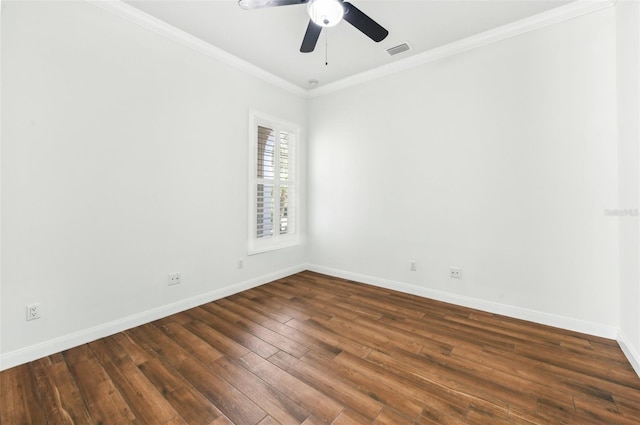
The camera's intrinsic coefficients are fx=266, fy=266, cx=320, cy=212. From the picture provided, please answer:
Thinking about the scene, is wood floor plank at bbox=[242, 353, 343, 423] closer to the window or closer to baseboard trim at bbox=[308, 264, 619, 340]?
the window

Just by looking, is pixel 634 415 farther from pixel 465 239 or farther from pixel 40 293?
pixel 40 293

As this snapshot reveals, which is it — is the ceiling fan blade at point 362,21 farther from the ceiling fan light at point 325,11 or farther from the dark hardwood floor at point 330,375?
the dark hardwood floor at point 330,375

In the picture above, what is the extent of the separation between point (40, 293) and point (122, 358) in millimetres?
797

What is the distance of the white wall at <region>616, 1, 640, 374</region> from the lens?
1881mm

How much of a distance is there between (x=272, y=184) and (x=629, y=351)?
12.5 ft

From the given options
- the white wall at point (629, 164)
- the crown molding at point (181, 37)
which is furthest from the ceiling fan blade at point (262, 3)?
the white wall at point (629, 164)

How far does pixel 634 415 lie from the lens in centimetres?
145

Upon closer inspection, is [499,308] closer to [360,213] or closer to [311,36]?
[360,213]

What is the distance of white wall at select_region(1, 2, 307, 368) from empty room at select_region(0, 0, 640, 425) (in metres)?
0.02

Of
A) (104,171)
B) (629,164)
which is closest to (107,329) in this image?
(104,171)

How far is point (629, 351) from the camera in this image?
6.36 feet

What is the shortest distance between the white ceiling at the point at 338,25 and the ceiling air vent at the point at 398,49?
0.05 meters

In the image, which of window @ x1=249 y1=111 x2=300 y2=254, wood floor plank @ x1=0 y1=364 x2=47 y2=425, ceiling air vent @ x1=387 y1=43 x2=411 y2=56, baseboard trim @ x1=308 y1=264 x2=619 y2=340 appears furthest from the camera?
window @ x1=249 y1=111 x2=300 y2=254

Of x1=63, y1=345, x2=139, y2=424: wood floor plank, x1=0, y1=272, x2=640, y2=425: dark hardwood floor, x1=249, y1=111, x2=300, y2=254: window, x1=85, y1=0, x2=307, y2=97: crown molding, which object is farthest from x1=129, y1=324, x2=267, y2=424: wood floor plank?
x1=85, y1=0, x2=307, y2=97: crown molding
